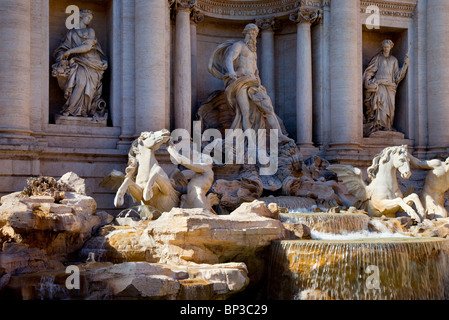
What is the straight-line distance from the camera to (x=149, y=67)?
15.0 m

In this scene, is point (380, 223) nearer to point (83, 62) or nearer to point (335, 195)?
point (335, 195)

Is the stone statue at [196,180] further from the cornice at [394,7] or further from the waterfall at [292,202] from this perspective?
the cornice at [394,7]

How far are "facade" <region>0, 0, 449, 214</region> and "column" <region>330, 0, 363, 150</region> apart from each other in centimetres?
3

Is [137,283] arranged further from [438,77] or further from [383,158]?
[438,77]

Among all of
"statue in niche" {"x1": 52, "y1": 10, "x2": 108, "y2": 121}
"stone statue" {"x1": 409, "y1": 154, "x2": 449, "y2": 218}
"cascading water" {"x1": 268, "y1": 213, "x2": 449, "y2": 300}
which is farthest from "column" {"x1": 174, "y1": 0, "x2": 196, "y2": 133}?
"cascading water" {"x1": 268, "y1": 213, "x2": 449, "y2": 300}

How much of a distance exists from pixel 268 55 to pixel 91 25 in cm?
481

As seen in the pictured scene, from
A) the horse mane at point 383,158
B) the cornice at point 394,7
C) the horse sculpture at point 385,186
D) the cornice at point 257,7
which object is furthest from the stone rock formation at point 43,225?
the cornice at point 394,7

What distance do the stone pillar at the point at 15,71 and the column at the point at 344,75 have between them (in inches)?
301

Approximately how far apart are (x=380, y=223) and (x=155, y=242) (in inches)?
178

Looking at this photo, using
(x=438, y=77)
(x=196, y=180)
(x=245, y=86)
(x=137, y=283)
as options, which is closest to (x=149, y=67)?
(x=245, y=86)

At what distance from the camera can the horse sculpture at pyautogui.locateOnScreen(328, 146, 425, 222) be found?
13.4m

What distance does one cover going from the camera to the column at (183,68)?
51.6 ft
